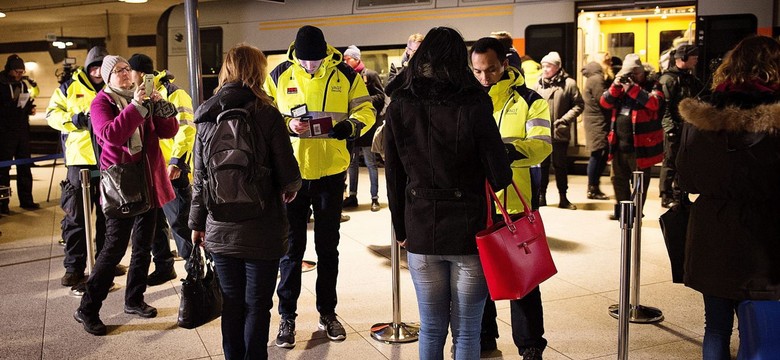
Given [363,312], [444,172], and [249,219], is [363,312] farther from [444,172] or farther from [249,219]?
[444,172]

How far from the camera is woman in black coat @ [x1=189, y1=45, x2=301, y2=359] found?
341 centimetres

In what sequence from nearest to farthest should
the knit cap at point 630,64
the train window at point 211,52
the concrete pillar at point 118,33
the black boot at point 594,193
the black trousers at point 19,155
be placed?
the knit cap at point 630,64
the black boot at point 594,193
the black trousers at point 19,155
the train window at point 211,52
the concrete pillar at point 118,33

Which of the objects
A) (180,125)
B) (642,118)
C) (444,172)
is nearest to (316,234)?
(444,172)

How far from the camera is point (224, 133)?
3.36 m

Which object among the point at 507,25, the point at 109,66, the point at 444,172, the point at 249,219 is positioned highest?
the point at 507,25

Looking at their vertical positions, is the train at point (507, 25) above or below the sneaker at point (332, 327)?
above

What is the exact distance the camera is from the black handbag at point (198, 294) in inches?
151

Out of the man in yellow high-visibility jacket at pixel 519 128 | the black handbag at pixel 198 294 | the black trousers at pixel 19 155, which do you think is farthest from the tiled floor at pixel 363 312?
the black trousers at pixel 19 155

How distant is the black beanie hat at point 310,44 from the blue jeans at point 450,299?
5.32ft

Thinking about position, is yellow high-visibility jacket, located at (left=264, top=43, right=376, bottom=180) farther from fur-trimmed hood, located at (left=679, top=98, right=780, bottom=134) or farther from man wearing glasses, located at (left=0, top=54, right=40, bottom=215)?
man wearing glasses, located at (left=0, top=54, right=40, bottom=215)

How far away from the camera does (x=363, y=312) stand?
5.12 metres

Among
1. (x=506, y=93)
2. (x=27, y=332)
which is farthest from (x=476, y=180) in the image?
(x=27, y=332)

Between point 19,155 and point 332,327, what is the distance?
7.43 metres

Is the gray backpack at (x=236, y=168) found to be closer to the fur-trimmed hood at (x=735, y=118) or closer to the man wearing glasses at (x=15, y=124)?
the fur-trimmed hood at (x=735, y=118)
